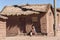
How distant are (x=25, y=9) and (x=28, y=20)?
2.20m

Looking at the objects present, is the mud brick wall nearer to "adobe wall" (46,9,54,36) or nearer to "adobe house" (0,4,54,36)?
"adobe house" (0,4,54,36)

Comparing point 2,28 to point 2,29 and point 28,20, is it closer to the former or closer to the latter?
point 2,29

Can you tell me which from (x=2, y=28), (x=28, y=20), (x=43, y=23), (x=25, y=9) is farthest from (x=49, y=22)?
(x=2, y=28)

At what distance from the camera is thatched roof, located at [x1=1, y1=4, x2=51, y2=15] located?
105 ft

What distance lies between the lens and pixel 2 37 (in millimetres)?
23281

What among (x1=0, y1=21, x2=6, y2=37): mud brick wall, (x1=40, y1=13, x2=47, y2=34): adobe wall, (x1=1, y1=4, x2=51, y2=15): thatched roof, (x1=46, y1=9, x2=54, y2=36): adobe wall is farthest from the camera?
(x1=46, y1=9, x2=54, y2=36): adobe wall

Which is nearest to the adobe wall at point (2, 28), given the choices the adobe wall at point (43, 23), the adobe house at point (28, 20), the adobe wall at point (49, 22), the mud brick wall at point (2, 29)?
the mud brick wall at point (2, 29)

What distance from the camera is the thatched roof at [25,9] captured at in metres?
32.0

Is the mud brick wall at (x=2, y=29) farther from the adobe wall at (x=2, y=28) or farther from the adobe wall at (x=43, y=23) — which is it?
the adobe wall at (x=43, y=23)

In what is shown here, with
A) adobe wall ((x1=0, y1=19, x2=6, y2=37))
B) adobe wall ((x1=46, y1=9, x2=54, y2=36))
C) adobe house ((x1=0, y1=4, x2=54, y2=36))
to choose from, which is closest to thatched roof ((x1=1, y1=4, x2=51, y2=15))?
adobe house ((x1=0, y1=4, x2=54, y2=36))

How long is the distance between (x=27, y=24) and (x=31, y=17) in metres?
1.07

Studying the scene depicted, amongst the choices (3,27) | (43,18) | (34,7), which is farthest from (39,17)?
(3,27)

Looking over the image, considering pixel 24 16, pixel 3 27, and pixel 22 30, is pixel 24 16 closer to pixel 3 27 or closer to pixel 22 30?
pixel 22 30

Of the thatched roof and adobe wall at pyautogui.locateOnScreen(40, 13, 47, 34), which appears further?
the thatched roof
